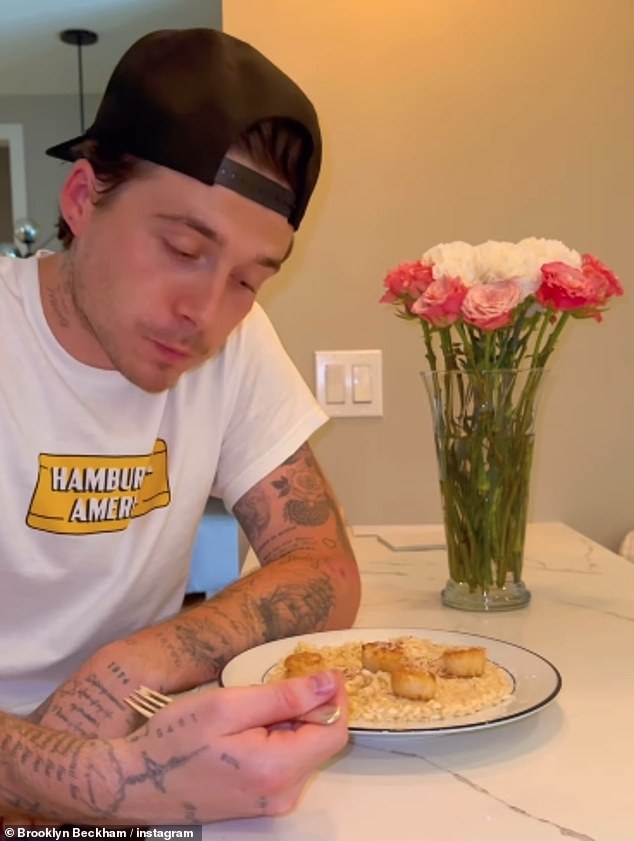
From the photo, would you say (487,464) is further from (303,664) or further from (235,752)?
(235,752)

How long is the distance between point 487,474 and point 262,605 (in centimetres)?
36

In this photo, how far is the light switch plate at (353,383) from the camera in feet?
5.70

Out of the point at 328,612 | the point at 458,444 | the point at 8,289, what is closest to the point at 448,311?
the point at 458,444

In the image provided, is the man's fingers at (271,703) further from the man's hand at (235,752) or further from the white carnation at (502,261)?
the white carnation at (502,261)

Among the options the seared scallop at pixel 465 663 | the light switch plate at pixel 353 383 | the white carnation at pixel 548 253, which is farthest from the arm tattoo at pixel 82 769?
the light switch plate at pixel 353 383

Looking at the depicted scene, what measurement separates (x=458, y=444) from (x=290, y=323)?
62 cm

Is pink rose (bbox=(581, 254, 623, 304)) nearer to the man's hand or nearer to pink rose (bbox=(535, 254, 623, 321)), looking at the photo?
pink rose (bbox=(535, 254, 623, 321))

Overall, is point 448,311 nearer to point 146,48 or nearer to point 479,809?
point 146,48

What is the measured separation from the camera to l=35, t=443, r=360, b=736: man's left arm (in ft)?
2.73

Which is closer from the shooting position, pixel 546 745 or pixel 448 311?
pixel 546 745

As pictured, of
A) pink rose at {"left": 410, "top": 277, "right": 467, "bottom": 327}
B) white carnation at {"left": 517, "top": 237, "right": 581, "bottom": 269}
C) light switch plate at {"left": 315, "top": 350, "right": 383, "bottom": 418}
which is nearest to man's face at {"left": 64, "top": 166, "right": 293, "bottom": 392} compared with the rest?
pink rose at {"left": 410, "top": 277, "right": 467, "bottom": 327}

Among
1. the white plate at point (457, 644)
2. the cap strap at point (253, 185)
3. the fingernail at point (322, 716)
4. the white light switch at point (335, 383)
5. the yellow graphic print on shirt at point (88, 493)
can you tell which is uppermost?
the cap strap at point (253, 185)

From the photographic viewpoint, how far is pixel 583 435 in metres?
1.76

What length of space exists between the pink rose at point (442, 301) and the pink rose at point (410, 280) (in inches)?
0.9
